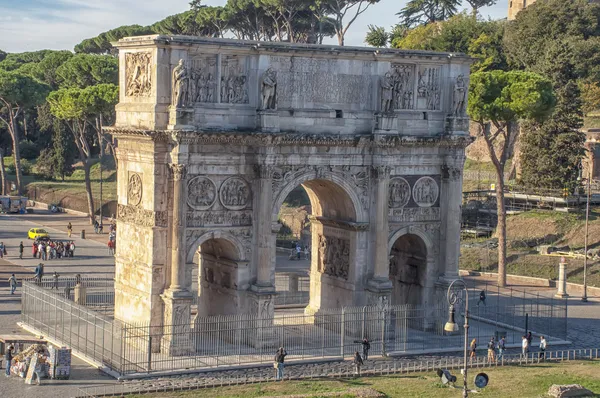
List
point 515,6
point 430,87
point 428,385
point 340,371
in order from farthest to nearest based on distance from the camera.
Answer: point 515,6, point 430,87, point 340,371, point 428,385

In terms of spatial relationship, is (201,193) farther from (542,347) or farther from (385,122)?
(542,347)

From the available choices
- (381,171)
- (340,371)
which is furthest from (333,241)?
(340,371)

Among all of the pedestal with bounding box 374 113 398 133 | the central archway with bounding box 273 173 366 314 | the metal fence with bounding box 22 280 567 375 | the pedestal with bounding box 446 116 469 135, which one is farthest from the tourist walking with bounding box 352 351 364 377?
the pedestal with bounding box 446 116 469 135

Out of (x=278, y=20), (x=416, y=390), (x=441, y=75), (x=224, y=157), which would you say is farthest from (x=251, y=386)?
(x=278, y=20)

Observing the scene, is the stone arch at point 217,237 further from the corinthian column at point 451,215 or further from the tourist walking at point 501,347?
the tourist walking at point 501,347

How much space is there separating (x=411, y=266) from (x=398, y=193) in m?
3.73

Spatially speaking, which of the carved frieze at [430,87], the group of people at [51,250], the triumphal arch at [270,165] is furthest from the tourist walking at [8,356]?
the group of people at [51,250]

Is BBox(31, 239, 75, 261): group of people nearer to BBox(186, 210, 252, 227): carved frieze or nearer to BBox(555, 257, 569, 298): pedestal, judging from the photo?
BBox(186, 210, 252, 227): carved frieze

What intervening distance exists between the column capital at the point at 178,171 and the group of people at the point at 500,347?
1226 cm

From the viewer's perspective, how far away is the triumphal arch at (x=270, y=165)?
40625mm

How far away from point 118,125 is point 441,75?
1289 centimetres

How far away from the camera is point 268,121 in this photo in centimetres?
4153

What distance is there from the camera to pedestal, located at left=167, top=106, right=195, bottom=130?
131ft

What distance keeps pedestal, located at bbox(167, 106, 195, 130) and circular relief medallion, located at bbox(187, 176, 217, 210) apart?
6.80 ft
